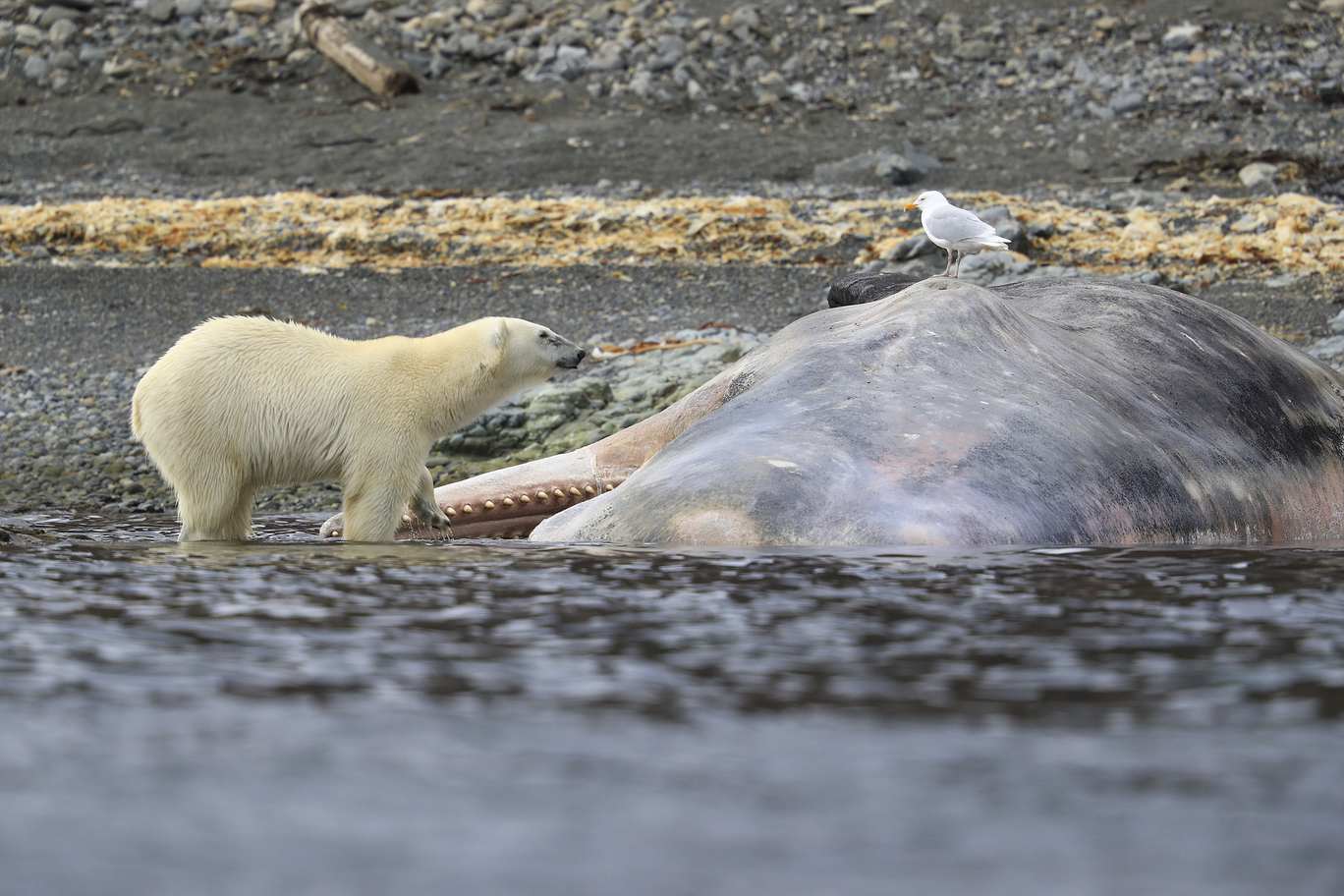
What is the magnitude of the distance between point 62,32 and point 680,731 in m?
21.0

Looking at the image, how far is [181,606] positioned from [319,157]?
14.3 metres

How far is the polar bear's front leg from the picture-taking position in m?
5.99

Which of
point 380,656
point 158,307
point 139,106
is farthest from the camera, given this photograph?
point 139,106

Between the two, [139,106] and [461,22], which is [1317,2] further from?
[139,106]

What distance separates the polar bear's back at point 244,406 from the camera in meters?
5.87

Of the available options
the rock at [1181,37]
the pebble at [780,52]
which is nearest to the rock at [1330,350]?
the pebble at [780,52]

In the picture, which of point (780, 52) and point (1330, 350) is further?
point (780, 52)

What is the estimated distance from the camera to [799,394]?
15.8ft

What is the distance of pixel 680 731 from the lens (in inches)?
92.5

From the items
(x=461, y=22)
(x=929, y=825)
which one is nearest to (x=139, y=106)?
(x=461, y=22)

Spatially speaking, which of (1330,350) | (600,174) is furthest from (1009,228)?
(600,174)

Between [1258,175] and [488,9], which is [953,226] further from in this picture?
[488,9]

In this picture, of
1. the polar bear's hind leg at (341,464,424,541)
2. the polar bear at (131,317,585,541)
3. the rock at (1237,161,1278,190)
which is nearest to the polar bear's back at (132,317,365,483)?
the polar bear at (131,317,585,541)

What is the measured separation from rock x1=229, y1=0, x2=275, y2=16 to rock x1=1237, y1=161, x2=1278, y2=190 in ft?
41.5
